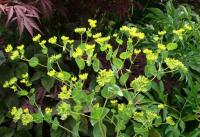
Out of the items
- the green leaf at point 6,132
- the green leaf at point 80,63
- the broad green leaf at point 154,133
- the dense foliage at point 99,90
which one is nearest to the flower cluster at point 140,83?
the dense foliage at point 99,90

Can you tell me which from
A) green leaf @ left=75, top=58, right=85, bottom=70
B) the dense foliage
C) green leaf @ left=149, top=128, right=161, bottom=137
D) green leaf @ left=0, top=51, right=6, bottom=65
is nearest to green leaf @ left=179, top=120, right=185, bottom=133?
the dense foliage

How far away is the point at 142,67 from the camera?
8.17 ft

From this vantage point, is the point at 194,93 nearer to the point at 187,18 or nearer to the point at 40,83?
the point at 187,18

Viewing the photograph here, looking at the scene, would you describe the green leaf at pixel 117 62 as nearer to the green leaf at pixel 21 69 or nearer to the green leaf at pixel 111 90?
the green leaf at pixel 111 90

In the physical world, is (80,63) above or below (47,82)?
above

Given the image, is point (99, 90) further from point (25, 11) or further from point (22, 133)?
point (25, 11)

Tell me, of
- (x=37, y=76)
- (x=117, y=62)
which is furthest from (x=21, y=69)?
(x=117, y=62)

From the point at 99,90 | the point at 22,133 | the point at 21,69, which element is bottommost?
the point at 22,133

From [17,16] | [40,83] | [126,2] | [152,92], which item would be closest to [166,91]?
[152,92]

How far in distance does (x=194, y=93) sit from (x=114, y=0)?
713 millimetres

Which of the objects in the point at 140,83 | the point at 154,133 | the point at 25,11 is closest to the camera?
the point at 140,83

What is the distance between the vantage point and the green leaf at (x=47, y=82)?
2.33 meters

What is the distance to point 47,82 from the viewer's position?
235 centimetres

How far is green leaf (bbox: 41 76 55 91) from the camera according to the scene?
233cm
